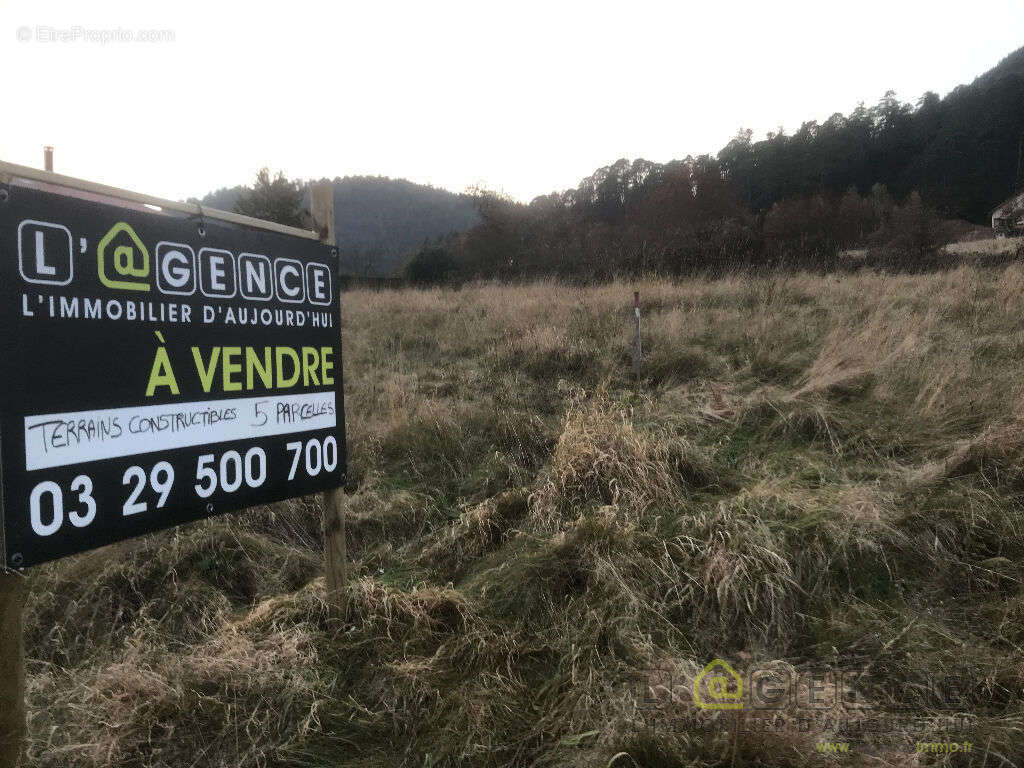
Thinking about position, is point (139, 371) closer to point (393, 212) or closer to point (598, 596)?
point (598, 596)

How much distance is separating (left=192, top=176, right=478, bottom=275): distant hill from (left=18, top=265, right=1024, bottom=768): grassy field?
61.4m

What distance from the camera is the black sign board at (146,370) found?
1.77 meters

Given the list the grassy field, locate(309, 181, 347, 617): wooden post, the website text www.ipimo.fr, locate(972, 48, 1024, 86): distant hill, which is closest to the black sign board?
locate(309, 181, 347, 617): wooden post

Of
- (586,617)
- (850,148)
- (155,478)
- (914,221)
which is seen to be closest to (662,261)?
(914,221)

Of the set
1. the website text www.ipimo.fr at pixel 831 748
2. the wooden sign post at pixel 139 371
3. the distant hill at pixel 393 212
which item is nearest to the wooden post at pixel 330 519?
the wooden sign post at pixel 139 371

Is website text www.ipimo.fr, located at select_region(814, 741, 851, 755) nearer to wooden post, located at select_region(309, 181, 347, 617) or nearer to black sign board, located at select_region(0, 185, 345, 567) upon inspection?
wooden post, located at select_region(309, 181, 347, 617)

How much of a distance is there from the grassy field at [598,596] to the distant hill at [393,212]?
6139 cm

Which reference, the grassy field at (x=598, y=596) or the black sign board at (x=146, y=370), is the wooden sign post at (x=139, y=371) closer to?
the black sign board at (x=146, y=370)

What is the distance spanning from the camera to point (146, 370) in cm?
207

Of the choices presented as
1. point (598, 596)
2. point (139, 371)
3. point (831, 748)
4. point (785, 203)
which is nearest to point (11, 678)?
point (139, 371)

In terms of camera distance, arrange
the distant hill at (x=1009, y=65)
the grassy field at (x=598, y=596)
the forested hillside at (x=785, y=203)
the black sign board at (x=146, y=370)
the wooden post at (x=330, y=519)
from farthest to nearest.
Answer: the distant hill at (x=1009, y=65) → the forested hillside at (x=785, y=203) → the wooden post at (x=330, y=519) → the grassy field at (x=598, y=596) → the black sign board at (x=146, y=370)

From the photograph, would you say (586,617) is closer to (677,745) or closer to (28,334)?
(677,745)

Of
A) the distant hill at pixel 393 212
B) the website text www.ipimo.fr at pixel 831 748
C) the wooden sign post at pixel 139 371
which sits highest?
the distant hill at pixel 393 212

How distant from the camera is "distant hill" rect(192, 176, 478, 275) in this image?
230 feet
